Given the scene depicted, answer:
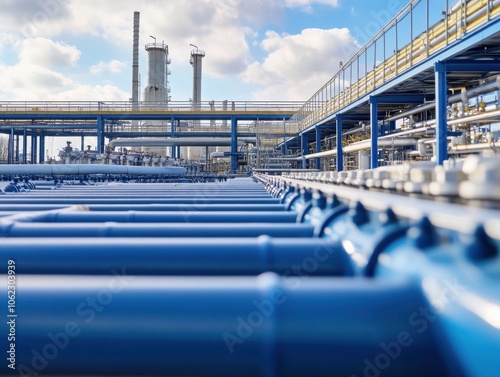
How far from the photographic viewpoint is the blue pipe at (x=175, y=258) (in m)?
1.66

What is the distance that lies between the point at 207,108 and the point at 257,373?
28.1 m

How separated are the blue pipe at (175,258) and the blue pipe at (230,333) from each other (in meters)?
0.50

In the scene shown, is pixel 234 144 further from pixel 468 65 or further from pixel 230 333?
pixel 230 333

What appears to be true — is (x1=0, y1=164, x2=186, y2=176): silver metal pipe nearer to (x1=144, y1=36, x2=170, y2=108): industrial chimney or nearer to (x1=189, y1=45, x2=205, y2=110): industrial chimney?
(x1=144, y1=36, x2=170, y2=108): industrial chimney

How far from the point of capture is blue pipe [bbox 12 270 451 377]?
3.44 feet

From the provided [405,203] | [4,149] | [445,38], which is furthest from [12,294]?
[4,149]

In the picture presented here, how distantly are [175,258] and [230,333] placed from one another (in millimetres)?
635

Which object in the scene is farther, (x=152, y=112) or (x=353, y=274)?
(x=152, y=112)

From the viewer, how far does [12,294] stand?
3.79ft

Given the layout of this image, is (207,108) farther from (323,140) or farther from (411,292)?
(411,292)

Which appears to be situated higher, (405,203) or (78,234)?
(405,203)

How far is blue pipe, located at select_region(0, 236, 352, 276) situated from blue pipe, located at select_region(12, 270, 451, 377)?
50cm

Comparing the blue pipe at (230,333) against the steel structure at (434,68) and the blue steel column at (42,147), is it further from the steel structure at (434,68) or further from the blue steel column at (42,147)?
the blue steel column at (42,147)

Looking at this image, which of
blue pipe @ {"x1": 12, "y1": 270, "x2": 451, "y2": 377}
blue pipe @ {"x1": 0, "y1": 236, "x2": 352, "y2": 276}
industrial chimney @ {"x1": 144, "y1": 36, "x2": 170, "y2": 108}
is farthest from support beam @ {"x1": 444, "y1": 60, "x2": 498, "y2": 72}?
industrial chimney @ {"x1": 144, "y1": 36, "x2": 170, "y2": 108}
